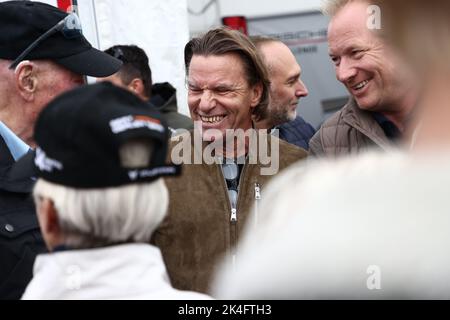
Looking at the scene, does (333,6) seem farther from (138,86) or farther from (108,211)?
(138,86)

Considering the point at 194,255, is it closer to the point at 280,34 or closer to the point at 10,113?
the point at 10,113

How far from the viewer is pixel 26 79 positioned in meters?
2.82

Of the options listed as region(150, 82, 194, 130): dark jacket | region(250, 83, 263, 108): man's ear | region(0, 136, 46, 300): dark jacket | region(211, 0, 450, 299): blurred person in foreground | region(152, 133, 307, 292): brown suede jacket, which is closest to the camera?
region(211, 0, 450, 299): blurred person in foreground

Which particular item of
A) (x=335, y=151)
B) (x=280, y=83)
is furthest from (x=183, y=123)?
(x=335, y=151)

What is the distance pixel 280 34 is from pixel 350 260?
5.41 metres

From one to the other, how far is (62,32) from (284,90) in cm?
184

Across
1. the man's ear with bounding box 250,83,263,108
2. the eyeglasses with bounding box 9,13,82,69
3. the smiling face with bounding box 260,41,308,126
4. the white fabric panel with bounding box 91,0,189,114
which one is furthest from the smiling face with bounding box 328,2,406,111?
the white fabric panel with bounding box 91,0,189,114

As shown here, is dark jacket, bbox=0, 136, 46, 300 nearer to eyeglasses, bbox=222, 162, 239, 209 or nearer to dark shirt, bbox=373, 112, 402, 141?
eyeglasses, bbox=222, 162, 239, 209

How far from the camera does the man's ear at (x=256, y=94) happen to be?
307cm

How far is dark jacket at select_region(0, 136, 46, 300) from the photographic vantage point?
90.9 inches

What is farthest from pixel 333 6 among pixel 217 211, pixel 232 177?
pixel 217 211

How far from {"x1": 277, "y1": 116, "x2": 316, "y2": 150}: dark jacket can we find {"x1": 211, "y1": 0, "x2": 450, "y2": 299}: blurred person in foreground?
2.81 meters

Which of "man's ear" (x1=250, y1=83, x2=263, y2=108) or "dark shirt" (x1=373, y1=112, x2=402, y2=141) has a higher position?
"man's ear" (x1=250, y1=83, x2=263, y2=108)

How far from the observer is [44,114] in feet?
5.36
